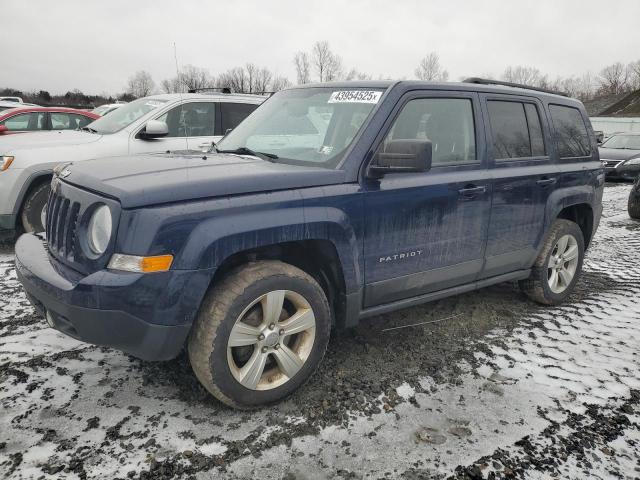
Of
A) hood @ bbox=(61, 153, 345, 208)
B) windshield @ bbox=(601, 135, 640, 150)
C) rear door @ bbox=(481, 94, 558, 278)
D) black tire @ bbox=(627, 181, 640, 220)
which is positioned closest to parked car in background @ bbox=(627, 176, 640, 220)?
black tire @ bbox=(627, 181, 640, 220)

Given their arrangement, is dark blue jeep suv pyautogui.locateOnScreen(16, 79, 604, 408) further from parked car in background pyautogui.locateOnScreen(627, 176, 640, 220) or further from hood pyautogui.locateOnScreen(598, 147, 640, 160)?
hood pyautogui.locateOnScreen(598, 147, 640, 160)

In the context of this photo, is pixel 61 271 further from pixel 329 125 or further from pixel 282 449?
pixel 329 125

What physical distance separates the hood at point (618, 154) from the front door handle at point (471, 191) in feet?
41.8

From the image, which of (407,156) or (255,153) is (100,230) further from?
(407,156)

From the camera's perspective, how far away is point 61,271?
2645 mm

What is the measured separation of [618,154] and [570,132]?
12.0 metres

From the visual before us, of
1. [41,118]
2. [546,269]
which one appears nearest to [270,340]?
[546,269]

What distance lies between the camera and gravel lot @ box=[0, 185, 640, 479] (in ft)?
7.80

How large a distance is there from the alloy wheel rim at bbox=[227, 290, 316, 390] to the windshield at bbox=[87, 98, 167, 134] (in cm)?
481

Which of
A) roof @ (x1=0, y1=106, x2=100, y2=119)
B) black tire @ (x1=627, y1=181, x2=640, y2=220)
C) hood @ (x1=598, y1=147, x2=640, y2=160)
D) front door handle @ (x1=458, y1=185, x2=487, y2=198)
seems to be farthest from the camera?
hood @ (x1=598, y1=147, x2=640, y2=160)

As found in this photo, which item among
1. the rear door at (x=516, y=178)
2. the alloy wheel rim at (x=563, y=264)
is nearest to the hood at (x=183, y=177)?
the rear door at (x=516, y=178)

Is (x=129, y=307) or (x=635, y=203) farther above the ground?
(x=129, y=307)

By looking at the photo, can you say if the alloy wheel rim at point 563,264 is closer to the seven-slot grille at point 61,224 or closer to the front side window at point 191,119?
the seven-slot grille at point 61,224

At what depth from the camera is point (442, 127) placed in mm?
3486
